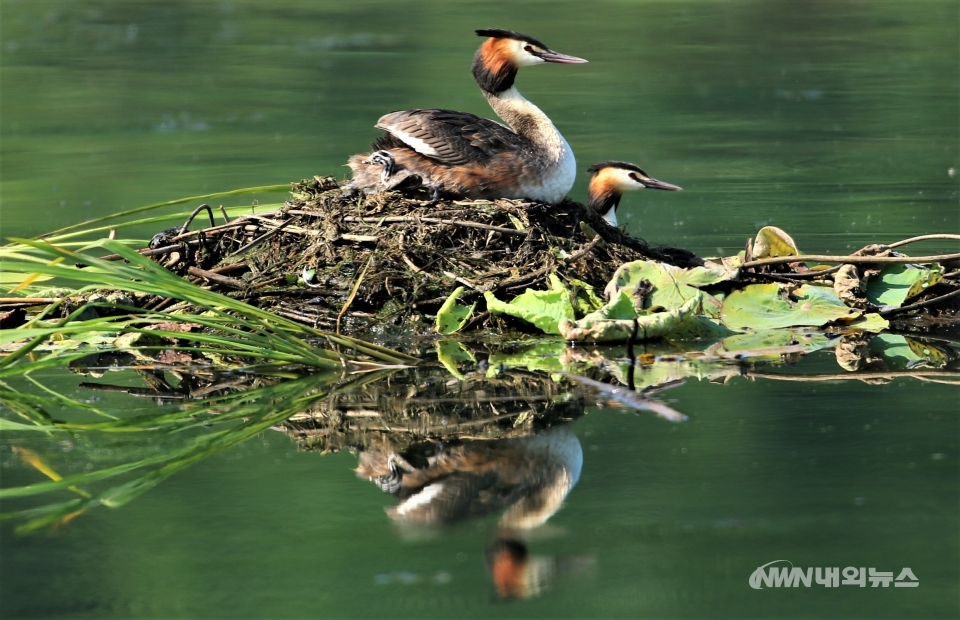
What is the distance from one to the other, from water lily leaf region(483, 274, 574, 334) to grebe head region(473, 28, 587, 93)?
66.2 inches

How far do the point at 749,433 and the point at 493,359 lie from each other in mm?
1412

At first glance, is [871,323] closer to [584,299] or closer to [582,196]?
[584,299]

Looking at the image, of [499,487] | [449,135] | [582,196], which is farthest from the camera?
[582,196]

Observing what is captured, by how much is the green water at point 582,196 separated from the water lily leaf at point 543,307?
948mm

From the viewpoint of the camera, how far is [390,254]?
20.7ft

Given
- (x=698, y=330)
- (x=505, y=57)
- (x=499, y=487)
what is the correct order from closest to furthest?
1. (x=499, y=487)
2. (x=698, y=330)
3. (x=505, y=57)

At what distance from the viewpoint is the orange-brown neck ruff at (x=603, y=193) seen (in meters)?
7.13

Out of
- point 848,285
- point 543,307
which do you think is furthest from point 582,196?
point 543,307

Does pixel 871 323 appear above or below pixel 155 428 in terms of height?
above

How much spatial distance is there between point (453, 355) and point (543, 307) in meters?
0.49

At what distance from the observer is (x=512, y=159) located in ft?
21.9

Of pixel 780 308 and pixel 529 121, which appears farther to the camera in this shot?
pixel 529 121

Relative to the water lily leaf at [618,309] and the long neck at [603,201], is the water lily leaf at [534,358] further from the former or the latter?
the long neck at [603,201]

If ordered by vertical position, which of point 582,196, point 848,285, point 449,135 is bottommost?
point 848,285
